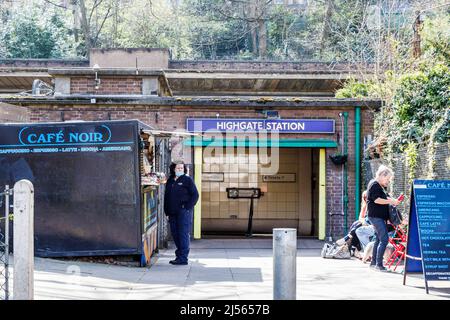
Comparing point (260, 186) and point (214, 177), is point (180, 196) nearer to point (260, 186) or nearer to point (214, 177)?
point (214, 177)

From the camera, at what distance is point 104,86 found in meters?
17.8

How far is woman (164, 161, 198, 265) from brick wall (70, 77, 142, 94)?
21.1 ft

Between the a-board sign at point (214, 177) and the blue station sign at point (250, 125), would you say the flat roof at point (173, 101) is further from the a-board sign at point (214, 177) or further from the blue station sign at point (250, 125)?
the a-board sign at point (214, 177)

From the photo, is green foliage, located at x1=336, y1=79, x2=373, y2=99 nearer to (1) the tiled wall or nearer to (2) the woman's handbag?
(1) the tiled wall

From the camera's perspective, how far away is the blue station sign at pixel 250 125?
16719mm

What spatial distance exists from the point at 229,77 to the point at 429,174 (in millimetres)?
15508

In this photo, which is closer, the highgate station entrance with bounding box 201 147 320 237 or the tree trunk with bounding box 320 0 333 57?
the highgate station entrance with bounding box 201 147 320 237

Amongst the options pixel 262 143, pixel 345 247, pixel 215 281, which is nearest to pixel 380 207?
pixel 345 247

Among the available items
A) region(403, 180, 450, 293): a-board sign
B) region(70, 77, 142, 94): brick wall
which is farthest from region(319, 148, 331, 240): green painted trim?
region(403, 180, 450, 293): a-board sign

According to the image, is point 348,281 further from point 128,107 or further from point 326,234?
point 128,107

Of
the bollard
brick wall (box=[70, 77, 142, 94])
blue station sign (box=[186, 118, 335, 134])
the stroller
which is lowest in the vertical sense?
the stroller

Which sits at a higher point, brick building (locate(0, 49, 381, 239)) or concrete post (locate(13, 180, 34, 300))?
brick building (locate(0, 49, 381, 239))

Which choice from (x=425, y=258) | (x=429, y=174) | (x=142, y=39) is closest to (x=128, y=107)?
(x=429, y=174)

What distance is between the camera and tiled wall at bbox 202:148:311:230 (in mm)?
20875
